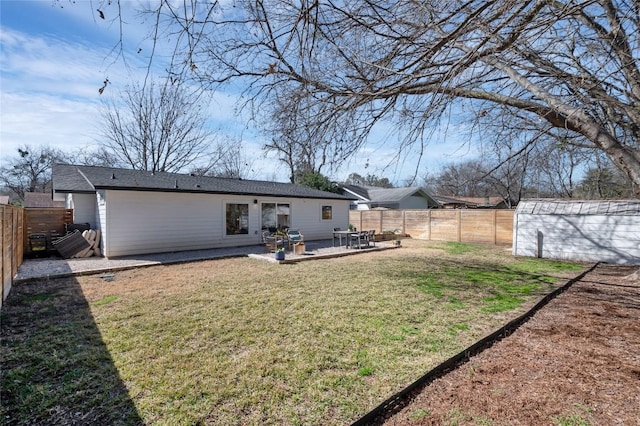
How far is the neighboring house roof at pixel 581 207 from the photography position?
997cm

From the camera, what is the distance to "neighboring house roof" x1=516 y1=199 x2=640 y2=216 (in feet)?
32.7

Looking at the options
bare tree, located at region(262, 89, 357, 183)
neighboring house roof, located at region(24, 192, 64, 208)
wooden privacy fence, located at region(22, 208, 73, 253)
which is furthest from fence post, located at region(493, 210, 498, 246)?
neighboring house roof, located at region(24, 192, 64, 208)

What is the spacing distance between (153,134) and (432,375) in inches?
918

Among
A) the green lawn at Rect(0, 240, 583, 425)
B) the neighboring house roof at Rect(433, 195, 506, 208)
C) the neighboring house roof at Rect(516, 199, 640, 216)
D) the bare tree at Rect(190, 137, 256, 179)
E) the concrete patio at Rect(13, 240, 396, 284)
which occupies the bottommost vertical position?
the green lawn at Rect(0, 240, 583, 425)

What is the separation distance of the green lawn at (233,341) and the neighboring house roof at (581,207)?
14.6 feet

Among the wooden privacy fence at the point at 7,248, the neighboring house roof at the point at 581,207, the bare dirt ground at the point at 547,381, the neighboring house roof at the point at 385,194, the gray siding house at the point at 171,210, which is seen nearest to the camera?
the bare dirt ground at the point at 547,381

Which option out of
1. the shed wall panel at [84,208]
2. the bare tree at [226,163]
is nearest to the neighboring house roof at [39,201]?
the bare tree at [226,163]

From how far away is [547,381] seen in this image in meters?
3.07

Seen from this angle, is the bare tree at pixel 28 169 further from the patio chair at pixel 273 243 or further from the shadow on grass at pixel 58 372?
the shadow on grass at pixel 58 372

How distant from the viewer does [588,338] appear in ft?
13.7

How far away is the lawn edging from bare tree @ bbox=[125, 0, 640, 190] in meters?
2.47

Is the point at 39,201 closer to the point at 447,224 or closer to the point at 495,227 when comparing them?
the point at 447,224

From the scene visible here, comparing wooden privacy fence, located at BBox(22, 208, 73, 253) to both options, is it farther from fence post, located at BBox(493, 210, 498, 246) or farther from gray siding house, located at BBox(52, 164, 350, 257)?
fence post, located at BBox(493, 210, 498, 246)

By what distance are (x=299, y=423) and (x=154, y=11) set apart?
3207 mm
